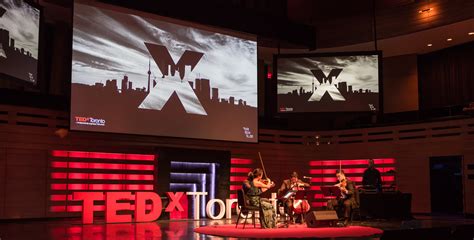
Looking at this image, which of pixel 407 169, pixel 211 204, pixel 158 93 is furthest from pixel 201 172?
pixel 407 169

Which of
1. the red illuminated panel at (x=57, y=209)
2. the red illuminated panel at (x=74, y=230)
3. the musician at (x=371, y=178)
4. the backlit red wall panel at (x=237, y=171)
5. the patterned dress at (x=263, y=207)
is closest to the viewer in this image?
the red illuminated panel at (x=74, y=230)

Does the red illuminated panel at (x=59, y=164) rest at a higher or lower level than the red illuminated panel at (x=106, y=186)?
higher

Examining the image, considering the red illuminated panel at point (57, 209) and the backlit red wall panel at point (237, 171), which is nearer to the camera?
the red illuminated panel at point (57, 209)

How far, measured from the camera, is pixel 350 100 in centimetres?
1620

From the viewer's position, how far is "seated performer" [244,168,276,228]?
10.6 meters

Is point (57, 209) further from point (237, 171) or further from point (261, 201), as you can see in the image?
point (261, 201)

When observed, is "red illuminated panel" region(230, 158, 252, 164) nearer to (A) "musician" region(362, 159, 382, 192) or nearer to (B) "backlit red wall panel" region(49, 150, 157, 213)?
(B) "backlit red wall panel" region(49, 150, 157, 213)

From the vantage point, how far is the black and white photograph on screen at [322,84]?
16.1 m

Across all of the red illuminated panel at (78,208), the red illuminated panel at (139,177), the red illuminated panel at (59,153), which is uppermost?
the red illuminated panel at (59,153)

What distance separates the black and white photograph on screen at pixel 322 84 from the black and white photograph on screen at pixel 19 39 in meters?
7.68

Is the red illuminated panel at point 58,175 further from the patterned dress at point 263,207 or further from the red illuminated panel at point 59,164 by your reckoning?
the patterned dress at point 263,207

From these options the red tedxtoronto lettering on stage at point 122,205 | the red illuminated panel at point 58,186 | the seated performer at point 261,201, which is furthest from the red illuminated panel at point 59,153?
the seated performer at point 261,201

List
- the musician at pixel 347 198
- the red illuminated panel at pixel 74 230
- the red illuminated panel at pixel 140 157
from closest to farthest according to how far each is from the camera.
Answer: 1. the red illuminated panel at pixel 74 230
2. the musician at pixel 347 198
3. the red illuminated panel at pixel 140 157

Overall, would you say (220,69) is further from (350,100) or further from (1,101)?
(1,101)
